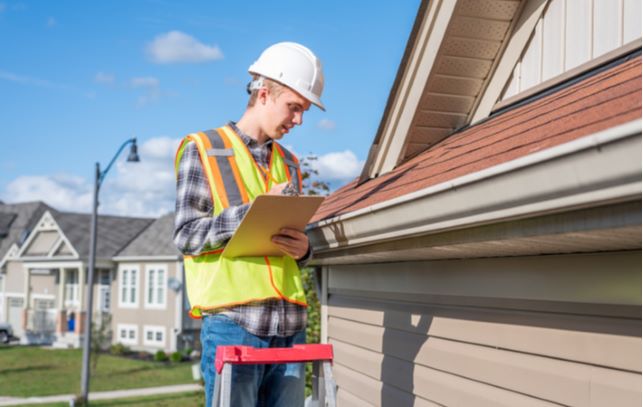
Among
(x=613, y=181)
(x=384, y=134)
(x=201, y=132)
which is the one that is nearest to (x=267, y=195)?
(x=201, y=132)

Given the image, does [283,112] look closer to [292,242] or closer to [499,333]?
[292,242]

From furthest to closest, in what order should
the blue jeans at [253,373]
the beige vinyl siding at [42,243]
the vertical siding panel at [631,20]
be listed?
the beige vinyl siding at [42,243] < the vertical siding panel at [631,20] < the blue jeans at [253,373]

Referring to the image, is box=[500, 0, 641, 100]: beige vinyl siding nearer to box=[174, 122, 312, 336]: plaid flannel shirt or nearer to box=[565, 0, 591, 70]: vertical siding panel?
box=[565, 0, 591, 70]: vertical siding panel

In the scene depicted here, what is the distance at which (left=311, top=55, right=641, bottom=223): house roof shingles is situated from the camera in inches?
97.4

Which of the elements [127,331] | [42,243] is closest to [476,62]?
[127,331]

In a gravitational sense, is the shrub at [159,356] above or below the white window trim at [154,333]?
below

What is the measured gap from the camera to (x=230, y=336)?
3234 millimetres

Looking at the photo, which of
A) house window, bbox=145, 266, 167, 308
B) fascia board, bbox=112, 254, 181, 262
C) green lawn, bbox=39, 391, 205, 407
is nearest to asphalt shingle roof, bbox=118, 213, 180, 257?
fascia board, bbox=112, 254, 181, 262

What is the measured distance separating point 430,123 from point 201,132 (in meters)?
1.98

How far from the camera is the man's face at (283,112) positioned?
338 cm

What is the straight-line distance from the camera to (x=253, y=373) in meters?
3.16

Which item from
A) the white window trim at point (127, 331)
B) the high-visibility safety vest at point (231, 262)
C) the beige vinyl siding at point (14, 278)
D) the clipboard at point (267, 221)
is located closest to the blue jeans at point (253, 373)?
the high-visibility safety vest at point (231, 262)

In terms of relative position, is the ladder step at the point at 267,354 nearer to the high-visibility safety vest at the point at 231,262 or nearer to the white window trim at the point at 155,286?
the high-visibility safety vest at the point at 231,262

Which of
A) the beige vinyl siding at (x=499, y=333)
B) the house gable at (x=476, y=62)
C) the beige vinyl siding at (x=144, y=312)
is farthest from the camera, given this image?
the beige vinyl siding at (x=144, y=312)
